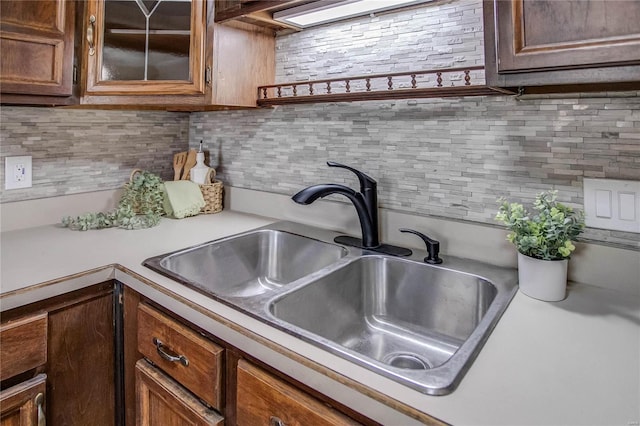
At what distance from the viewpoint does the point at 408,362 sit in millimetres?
942

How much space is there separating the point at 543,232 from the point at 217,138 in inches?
55.4

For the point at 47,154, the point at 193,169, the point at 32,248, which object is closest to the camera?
the point at 32,248

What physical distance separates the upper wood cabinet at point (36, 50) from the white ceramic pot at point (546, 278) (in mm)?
1457

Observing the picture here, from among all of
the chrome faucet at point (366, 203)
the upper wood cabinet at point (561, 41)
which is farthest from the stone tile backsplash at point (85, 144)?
the upper wood cabinet at point (561, 41)

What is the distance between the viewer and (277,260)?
139 centimetres

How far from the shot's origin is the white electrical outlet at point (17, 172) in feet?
4.41

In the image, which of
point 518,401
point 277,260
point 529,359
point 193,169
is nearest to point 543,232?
point 529,359

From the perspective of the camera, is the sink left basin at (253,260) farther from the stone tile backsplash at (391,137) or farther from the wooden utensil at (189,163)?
the wooden utensil at (189,163)

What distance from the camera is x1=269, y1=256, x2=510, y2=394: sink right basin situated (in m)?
0.93

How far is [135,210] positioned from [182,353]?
0.93 meters

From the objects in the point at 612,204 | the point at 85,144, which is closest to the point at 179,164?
the point at 85,144

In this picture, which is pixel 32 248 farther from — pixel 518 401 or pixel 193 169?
pixel 518 401

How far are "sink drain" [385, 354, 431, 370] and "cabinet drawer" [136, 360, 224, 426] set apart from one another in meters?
0.42

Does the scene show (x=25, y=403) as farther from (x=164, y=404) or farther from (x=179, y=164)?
(x=179, y=164)
